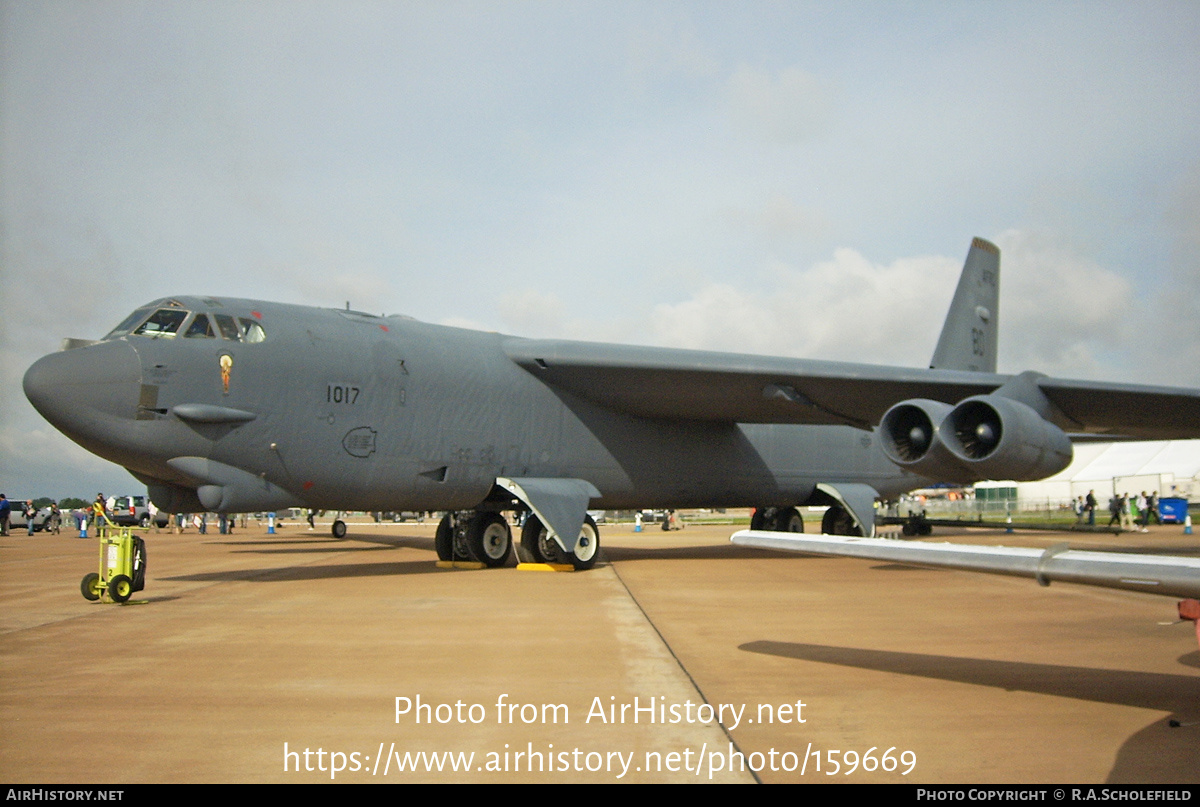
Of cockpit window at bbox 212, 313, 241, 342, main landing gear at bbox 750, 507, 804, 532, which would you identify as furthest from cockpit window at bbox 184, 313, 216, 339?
main landing gear at bbox 750, 507, 804, 532

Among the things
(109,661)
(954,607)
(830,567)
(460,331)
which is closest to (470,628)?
(109,661)

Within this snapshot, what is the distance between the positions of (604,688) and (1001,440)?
7783 mm

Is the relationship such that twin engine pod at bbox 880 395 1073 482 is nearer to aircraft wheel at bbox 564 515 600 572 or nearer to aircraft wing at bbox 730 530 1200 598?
aircraft wheel at bbox 564 515 600 572

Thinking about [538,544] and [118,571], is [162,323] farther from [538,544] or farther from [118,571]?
[538,544]

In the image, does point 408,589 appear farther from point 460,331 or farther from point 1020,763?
point 1020,763

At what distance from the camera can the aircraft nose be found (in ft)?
33.8

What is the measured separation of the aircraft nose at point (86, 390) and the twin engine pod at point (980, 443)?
9.58 metres

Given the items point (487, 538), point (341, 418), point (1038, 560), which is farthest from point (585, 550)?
point (1038, 560)

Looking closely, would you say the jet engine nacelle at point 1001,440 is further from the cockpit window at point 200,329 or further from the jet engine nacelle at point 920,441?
the cockpit window at point 200,329

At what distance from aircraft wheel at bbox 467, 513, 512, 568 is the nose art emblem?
4.95 m

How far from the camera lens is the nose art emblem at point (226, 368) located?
36.2 ft

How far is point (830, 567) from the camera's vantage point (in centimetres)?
1455

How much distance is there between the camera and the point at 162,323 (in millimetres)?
11039
